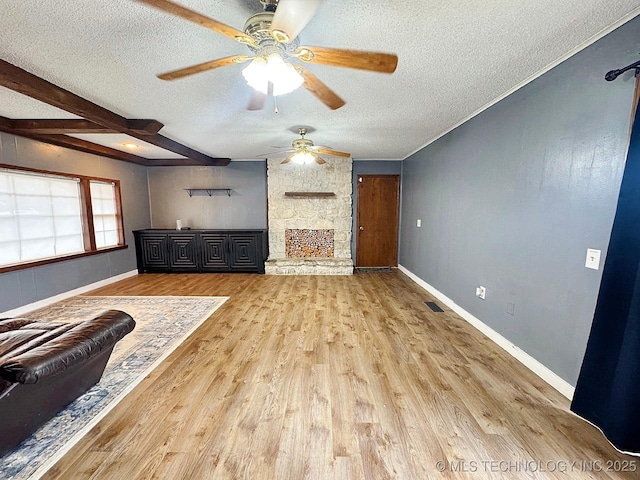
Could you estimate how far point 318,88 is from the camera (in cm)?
180

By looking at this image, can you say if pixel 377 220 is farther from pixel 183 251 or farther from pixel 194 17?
pixel 194 17

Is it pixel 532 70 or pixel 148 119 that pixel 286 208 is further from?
pixel 532 70

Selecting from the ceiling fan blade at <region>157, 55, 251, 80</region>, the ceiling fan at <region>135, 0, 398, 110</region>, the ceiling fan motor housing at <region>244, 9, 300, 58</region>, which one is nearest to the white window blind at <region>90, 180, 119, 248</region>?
the ceiling fan blade at <region>157, 55, 251, 80</region>

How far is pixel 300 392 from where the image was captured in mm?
1968

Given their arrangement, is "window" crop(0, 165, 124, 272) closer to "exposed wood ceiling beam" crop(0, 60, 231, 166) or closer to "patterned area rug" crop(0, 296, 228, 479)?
"patterned area rug" crop(0, 296, 228, 479)

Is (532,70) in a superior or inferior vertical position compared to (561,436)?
superior

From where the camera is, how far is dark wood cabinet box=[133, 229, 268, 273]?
547cm

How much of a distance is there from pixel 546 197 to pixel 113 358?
12.7ft

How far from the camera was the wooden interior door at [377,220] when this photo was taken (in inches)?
233

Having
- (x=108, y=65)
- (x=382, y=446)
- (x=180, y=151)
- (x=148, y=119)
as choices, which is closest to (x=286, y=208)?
(x=180, y=151)

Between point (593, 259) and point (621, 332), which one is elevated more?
point (593, 259)

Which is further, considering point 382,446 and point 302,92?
point 302,92

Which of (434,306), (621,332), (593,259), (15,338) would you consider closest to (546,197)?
(593,259)

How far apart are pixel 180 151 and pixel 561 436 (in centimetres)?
550
